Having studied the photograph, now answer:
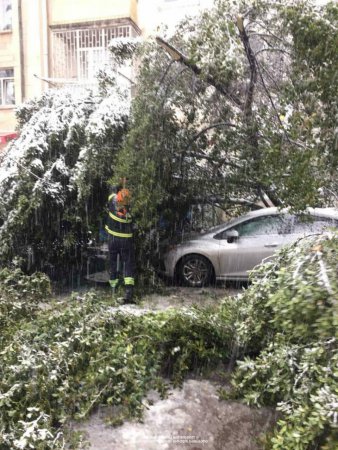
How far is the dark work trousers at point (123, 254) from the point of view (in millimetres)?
6254

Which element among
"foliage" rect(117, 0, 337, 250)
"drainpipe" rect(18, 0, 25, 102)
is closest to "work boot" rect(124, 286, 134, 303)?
"foliage" rect(117, 0, 337, 250)

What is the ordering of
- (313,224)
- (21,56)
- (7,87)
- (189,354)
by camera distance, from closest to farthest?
(189,354)
(313,224)
(21,56)
(7,87)

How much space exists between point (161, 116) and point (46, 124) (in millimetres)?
1915

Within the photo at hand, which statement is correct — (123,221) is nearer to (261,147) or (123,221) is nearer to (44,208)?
(44,208)

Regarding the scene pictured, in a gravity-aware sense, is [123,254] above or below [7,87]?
below

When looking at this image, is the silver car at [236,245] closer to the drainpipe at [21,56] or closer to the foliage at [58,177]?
the foliage at [58,177]

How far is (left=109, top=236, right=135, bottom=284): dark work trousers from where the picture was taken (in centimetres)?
625

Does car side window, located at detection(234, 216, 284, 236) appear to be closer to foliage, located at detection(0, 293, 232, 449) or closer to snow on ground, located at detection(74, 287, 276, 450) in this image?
foliage, located at detection(0, 293, 232, 449)

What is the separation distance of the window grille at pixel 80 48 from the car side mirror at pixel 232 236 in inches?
315

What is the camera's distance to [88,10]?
13.4 meters

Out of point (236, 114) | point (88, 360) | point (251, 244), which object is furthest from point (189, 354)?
point (236, 114)

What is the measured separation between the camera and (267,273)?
3.89 metres

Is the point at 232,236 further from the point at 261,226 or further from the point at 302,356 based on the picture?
the point at 302,356

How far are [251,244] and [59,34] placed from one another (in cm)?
1053
